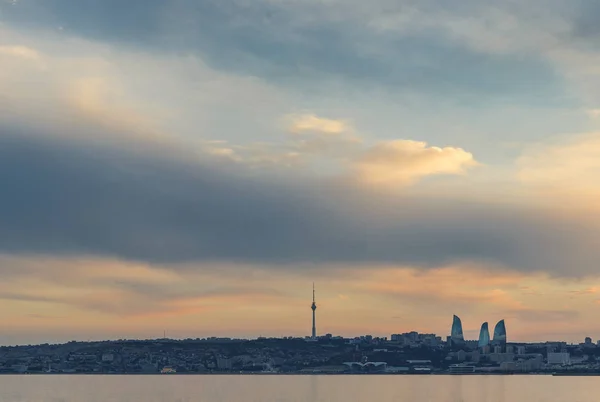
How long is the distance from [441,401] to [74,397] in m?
78.8

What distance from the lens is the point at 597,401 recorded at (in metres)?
177

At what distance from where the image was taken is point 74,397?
184 metres

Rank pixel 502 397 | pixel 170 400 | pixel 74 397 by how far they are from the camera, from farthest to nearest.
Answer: pixel 502 397
pixel 74 397
pixel 170 400

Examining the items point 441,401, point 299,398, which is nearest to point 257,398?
point 299,398

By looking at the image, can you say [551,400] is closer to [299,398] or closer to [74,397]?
[299,398]

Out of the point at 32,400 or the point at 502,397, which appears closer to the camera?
the point at 32,400

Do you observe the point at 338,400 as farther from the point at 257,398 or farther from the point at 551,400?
the point at 551,400

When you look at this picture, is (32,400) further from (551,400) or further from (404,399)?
(551,400)

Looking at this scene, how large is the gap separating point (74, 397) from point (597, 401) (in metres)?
111

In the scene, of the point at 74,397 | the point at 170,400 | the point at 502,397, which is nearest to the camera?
the point at 170,400

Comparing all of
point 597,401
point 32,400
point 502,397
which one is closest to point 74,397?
point 32,400

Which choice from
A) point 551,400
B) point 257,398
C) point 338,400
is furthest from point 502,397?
point 257,398

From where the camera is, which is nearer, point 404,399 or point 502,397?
point 404,399

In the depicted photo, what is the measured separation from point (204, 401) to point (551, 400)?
239 ft
